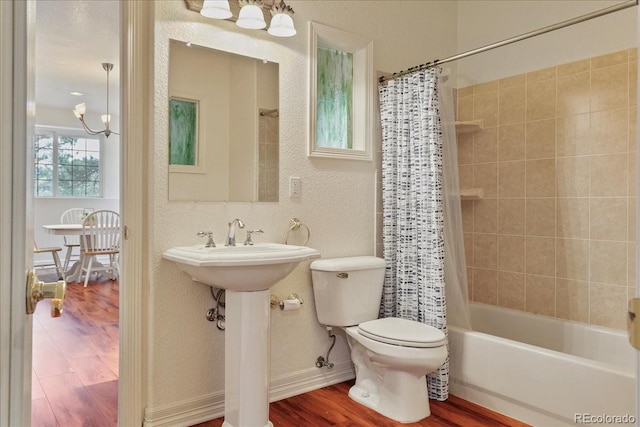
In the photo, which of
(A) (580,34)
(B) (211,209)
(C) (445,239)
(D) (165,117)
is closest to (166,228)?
(B) (211,209)

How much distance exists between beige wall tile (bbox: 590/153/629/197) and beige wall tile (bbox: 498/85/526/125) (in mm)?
548

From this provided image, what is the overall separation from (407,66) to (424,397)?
80.4 inches

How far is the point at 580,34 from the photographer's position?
105 inches

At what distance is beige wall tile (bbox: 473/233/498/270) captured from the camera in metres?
3.09

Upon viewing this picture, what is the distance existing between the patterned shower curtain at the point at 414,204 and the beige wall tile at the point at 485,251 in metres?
0.81

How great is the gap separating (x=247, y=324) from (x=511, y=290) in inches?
74.2

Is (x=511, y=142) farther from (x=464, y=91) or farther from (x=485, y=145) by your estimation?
(x=464, y=91)

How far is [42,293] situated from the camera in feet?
2.33

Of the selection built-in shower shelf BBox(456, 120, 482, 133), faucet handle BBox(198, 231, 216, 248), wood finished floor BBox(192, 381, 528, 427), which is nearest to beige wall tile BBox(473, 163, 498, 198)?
built-in shower shelf BBox(456, 120, 482, 133)

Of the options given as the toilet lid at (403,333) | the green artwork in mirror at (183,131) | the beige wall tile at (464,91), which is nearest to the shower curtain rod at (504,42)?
the beige wall tile at (464,91)

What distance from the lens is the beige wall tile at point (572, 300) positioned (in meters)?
2.63

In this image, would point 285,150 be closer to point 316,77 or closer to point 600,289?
point 316,77

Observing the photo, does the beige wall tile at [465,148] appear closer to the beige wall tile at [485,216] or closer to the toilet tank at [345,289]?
the beige wall tile at [485,216]

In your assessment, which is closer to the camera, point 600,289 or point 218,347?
point 218,347
